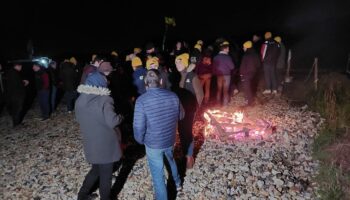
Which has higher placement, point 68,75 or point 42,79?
point 68,75

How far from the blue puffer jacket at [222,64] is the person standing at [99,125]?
584 cm

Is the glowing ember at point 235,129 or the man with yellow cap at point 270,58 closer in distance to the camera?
the glowing ember at point 235,129

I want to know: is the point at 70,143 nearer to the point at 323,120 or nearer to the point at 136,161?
the point at 136,161

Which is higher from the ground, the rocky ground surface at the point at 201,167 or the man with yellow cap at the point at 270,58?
the man with yellow cap at the point at 270,58

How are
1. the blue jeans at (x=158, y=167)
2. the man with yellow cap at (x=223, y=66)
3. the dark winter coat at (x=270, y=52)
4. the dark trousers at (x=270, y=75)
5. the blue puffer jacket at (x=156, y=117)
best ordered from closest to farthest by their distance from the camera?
the blue puffer jacket at (x=156, y=117) < the blue jeans at (x=158, y=167) < the man with yellow cap at (x=223, y=66) < the dark winter coat at (x=270, y=52) < the dark trousers at (x=270, y=75)

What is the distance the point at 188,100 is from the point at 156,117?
2267 millimetres

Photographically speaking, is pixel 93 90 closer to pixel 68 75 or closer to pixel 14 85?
pixel 14 85

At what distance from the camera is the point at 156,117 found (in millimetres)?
4953

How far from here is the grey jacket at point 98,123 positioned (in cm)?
497

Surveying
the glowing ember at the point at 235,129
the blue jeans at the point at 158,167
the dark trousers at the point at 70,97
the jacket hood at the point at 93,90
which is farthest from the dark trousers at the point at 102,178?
the dark trousers at the point at 70,97

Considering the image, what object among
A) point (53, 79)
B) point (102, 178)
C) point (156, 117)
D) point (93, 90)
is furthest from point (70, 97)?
point (156, 117)

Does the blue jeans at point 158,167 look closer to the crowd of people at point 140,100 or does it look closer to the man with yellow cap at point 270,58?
the crowd of people at point 140,100

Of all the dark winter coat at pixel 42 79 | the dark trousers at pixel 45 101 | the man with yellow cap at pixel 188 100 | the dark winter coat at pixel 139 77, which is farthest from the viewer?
the dark trousers at pixel 45 101

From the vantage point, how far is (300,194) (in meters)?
6.04
